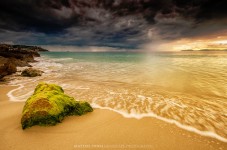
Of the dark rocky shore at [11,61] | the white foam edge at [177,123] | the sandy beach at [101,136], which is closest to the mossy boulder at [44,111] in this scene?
the sandy beach at [101,136]

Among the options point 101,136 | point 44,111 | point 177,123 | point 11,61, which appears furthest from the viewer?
point 11,61

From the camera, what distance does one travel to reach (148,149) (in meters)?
3.39

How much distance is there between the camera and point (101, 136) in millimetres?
3879

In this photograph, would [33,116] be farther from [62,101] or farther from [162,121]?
[162,121]

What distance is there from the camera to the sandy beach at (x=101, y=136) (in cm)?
347

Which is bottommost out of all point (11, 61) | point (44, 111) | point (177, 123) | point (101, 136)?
point (177, 123)

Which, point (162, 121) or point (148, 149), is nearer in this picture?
point (148, 149)

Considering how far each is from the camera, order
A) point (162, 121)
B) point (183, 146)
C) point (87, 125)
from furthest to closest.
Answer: point (162, 121) < point (87, 125) < point (183, 146)

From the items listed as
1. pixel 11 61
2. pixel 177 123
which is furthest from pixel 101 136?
pixel 11 61

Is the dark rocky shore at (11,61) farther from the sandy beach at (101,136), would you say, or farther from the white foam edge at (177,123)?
the white foam edge at (177,123)

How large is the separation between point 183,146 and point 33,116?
4.25 meters

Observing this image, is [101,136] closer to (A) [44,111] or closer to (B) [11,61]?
(A) [44,111]

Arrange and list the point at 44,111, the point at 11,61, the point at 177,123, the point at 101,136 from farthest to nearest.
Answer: the point at 11,61 → the point at 177,123 → the point at 44,111 → the point at 101,136

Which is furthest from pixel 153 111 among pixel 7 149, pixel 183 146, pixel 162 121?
pixel 7 149
